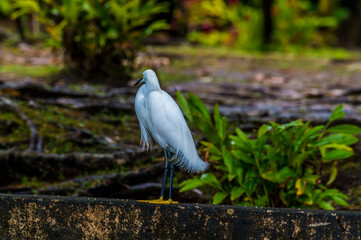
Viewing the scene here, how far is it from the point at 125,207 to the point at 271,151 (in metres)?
1.08

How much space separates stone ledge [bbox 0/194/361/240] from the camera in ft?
6.31

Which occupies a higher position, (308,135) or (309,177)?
(308,135)

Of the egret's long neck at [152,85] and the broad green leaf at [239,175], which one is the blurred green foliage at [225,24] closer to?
the broad green leaf at [239,175]

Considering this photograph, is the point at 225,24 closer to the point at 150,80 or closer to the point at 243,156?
the point at 243,156

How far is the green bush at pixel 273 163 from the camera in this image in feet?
8.71

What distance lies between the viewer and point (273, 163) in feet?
9.09

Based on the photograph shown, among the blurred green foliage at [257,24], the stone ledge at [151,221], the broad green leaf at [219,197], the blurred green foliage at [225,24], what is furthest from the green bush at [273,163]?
the blurred green foliage at [225,24]

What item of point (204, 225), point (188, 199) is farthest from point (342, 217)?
point (188, 199)

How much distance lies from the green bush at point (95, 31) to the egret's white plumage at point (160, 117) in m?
3.11

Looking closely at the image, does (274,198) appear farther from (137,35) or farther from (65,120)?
(137,35)

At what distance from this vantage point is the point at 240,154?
2.67 m

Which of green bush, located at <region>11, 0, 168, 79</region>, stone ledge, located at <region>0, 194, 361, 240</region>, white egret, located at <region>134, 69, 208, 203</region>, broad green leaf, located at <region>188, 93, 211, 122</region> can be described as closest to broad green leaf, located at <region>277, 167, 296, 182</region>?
broad green leaf, located at <region>188, 93, 211, 122</region>

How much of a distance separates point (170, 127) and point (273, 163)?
1048 millimetres

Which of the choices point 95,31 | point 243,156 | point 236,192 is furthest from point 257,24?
point 236,192
